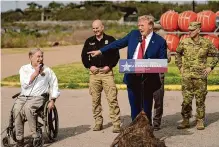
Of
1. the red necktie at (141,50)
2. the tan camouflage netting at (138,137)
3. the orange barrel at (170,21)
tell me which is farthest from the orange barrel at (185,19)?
the tan camouflage netting at (138,137)

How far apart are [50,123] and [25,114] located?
19.8 inches

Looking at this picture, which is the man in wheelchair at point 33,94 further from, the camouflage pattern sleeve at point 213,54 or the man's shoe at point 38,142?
the camouflage pattern sleeve at point 213,54

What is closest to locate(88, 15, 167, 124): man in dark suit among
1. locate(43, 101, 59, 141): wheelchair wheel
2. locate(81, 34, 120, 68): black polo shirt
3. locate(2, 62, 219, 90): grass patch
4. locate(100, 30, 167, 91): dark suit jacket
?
locate(100, 30, 167, 91): dark suit jacket

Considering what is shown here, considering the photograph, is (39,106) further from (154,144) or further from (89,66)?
(154,144)

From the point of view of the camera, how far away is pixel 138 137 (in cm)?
665

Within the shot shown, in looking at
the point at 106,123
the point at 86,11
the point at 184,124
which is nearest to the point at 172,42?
the point at 106,123

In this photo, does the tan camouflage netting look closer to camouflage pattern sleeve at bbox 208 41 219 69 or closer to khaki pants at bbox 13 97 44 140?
khaki pants at bbox 13 97 44 140

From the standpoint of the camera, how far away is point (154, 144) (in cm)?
666

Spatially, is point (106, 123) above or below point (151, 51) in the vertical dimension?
below

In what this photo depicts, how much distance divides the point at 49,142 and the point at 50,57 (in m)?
15.4

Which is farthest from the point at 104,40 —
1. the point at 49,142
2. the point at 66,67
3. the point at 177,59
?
the point at 66,67

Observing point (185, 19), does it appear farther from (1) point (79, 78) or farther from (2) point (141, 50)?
(2) point (141, 50)

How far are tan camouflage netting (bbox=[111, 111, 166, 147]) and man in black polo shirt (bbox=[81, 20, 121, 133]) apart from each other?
79.1 inches

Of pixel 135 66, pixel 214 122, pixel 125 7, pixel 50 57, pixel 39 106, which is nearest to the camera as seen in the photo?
pixel 135 66
